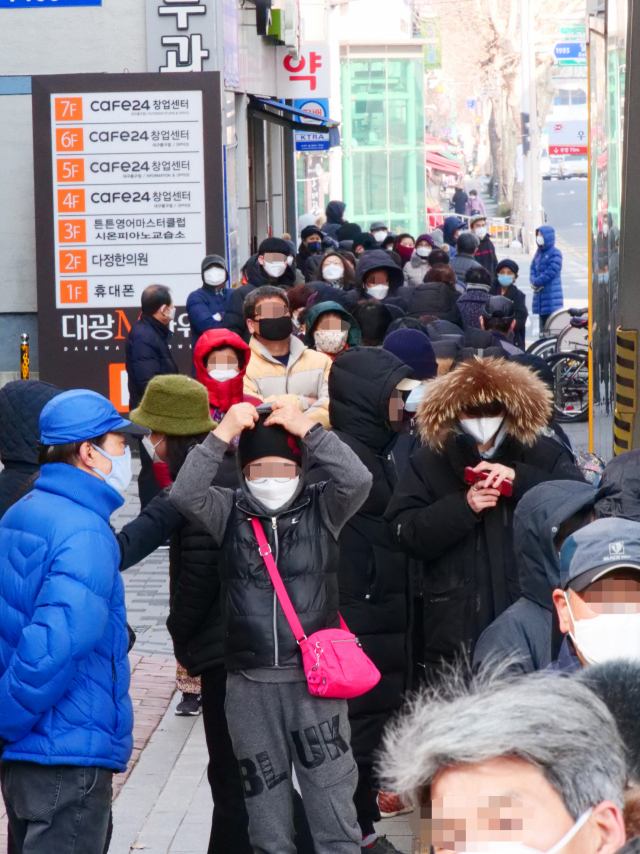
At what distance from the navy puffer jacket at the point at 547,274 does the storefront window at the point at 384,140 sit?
67.7 feet

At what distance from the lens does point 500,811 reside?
1.49 meters

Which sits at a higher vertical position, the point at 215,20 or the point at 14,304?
the point at 215,20

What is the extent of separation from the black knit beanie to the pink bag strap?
0.26 meters

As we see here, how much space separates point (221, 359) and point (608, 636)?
3775 mm

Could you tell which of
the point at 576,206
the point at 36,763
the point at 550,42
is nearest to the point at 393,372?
the point at 36,763

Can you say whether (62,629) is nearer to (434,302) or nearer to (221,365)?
(221,365)

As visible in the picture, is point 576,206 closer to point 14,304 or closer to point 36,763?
point 14,304

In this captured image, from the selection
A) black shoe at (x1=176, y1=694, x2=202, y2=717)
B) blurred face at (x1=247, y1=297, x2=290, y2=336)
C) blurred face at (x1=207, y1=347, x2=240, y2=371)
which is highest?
blurred face at (x1=247, y1=297, x2=290, y2=336)

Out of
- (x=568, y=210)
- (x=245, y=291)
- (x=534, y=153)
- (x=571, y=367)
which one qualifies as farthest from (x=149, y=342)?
(x=568, y=210)

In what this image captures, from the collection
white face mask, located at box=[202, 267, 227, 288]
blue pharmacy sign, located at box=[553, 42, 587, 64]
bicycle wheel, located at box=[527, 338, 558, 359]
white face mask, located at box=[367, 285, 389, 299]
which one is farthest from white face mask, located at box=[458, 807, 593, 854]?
blue pharmacy sign, located at box=[553, 42, 587, 64]

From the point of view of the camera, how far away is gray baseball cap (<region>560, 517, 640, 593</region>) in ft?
9.08

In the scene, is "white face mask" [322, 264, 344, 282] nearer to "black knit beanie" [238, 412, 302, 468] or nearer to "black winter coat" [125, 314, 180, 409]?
"black winter coat" [125, 314, 180, 409]

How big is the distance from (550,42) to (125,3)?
139ft

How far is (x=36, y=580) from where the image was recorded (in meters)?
3.52
